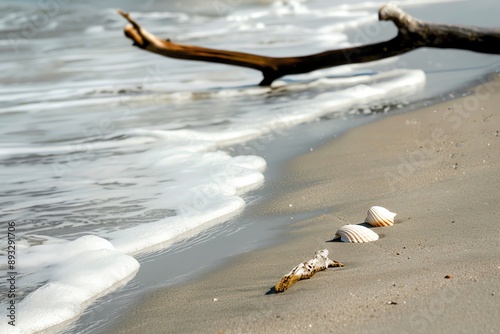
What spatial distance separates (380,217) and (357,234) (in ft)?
0.84

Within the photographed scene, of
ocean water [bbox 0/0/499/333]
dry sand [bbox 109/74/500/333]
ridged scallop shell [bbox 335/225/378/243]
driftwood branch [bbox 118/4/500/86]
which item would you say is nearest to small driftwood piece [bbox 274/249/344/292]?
dry sand [bbox 109/74/500/333]

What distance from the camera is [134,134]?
6840 mm

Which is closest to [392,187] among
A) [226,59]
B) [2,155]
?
[2,155]

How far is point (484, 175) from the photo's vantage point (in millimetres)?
4164

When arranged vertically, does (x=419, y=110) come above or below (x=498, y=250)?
below

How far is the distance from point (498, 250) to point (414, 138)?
8.99 feet

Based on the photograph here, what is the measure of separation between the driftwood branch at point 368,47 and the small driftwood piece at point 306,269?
16.5 ft

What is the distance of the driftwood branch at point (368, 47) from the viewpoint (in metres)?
7.82

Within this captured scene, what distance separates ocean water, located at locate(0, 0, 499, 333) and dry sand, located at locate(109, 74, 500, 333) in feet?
1.42

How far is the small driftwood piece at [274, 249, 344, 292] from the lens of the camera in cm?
285

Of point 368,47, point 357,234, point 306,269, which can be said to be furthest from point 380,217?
point 368,47

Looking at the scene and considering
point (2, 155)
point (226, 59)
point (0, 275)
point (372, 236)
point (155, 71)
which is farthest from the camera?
point (155, 71)

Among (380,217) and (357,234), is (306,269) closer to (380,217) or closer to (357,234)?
(357,234)

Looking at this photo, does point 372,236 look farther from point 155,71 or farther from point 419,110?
point 155,71
